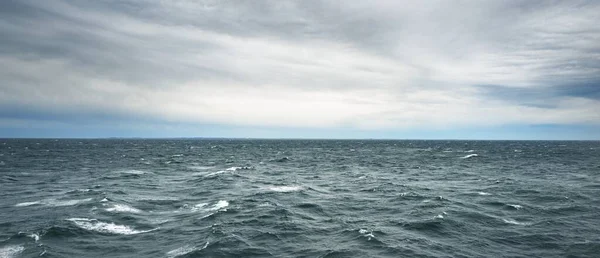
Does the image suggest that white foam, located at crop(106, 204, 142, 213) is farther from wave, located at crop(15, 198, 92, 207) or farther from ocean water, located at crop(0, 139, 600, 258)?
wave, located at crop(15, 198, 92, 207)

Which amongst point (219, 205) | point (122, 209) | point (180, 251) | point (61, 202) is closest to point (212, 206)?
point (219, 205)

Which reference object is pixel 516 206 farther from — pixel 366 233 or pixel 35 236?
pixel 35 236

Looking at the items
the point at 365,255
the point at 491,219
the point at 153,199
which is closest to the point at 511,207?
the point at 491,219

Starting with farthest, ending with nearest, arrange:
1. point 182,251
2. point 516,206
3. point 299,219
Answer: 1. point 516,206
2. point 299,219
3. point 182,251

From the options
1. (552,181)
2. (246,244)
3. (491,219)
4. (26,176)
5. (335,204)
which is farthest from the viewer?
(26,176)

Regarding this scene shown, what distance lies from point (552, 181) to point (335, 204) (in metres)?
38.2

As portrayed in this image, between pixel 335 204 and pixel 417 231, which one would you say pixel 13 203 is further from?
pixel 417 231

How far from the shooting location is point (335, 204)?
36094 mm

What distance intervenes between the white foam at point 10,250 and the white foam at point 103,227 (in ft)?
15.2

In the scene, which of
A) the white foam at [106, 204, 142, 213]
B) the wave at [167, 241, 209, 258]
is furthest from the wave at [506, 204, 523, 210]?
the white foam at [106, 204, 142, 213]

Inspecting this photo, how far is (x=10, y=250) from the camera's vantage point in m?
21.4

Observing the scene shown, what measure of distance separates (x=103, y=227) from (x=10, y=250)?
5.99 metres

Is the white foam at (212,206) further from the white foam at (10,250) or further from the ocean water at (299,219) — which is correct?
the white foam at (10,250)

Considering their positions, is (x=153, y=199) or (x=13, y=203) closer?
(x=13, y=203)
